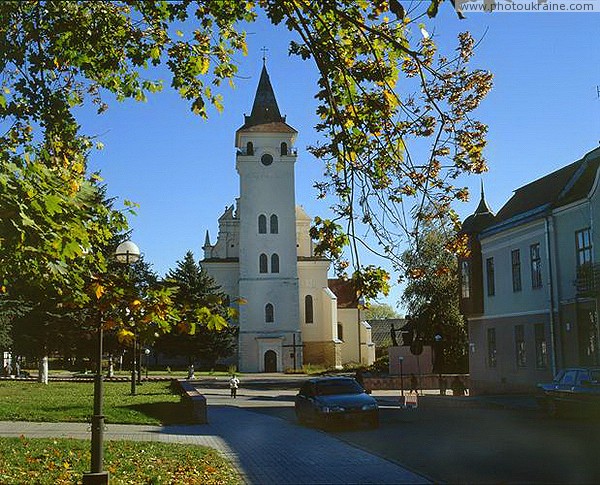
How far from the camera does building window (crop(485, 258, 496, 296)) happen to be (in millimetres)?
36375

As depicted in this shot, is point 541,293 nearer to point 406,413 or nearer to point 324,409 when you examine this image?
point 406,413

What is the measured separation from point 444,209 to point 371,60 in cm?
207

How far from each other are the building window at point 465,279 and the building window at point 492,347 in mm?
2543

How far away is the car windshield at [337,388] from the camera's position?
2233 centimetres

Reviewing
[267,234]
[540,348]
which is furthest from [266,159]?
[540,348]

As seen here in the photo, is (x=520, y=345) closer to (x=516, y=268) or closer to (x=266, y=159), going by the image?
(x=516, y=268)

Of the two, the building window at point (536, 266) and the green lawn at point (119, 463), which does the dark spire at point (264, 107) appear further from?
the green lawn at point (119, 463)

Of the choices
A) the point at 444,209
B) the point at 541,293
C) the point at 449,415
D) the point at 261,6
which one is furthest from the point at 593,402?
the point at 261,6

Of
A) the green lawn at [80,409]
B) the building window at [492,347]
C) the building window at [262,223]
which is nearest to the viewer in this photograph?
the green lawn at [80,409]

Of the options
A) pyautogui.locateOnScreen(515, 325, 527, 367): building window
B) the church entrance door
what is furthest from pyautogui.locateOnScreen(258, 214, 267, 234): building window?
pyautogui.locateOnScreen(515, 325, 527, 367): building window

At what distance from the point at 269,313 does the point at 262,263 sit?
4.99 m

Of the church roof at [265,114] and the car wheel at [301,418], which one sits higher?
the church roof at [265,114]

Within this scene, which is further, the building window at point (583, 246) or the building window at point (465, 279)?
the building window at point (465, 279)

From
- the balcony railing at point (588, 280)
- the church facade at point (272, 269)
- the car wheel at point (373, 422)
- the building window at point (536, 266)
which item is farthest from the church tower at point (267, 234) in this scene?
the car wheel at point (373, 422)
